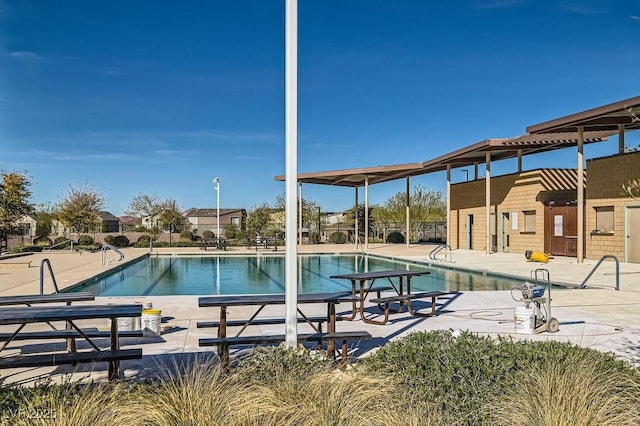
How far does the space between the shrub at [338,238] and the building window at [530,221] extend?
14.5 m

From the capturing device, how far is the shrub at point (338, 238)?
34.9 meters

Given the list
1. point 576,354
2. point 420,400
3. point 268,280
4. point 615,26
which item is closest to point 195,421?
point 420,400

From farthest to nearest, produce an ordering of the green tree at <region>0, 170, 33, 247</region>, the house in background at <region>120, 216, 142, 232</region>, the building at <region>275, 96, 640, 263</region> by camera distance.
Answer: the house in background at <region>120, 216, 142, 232</region> < the green tree at <region>0, 170, 33, 247</region> < the building at <region>275, 96, 640, 263</region>

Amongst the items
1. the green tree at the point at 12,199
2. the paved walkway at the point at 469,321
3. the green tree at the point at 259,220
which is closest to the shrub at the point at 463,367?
the paved walkway at the point at 469,321

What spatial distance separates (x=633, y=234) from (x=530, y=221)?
4.89 meters

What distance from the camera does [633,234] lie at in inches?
672

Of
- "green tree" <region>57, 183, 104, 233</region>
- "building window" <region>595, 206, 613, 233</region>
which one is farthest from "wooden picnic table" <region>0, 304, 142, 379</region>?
"green tree" <region>57, 183, 104, 233</region>

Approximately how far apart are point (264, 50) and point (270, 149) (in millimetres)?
16701

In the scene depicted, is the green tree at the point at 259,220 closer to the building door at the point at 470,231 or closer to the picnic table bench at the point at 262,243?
the picnic table bench at the point at 262,243

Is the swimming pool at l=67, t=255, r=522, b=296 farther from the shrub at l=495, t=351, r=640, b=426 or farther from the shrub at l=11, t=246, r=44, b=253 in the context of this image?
the shrub at l=495, t=351, r=640, b=426

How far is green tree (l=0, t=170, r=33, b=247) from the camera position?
21375 millimetres

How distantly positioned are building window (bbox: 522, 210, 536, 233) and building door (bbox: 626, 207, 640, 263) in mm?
4409

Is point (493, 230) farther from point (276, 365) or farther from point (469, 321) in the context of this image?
point (276, 365)

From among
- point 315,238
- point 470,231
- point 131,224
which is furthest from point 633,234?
point 131,224
